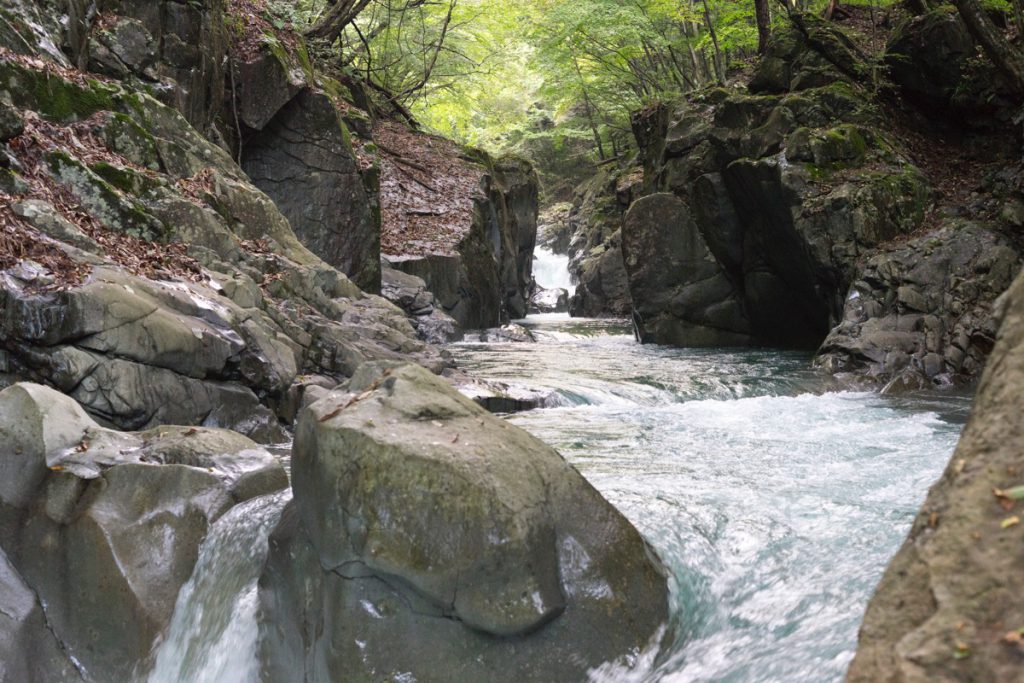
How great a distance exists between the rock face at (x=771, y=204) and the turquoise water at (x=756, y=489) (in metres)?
2.87

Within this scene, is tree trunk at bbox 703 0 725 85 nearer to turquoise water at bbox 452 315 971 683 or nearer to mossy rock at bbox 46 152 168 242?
turquoise water at bbox 452 315 971 683

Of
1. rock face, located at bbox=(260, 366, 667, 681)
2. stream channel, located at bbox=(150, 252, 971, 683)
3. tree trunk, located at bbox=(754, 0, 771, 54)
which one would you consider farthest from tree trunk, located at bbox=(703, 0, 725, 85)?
rock face, located at bbox=(260, 366, 667, 681)

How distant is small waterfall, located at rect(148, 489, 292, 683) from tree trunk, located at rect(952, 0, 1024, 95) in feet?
39.0

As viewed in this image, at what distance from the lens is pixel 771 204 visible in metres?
14.4

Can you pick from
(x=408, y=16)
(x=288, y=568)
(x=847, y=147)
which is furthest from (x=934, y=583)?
(x=408, y=16)

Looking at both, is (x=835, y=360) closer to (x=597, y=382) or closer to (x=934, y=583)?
(x=597, y=382)

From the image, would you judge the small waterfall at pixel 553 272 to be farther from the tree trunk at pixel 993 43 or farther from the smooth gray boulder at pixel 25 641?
the smooth gray boulder at pixel 25 641

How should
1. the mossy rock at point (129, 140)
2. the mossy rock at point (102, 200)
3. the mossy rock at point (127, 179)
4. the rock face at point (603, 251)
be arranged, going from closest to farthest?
the mossy rock at point (102, 200), the mossy rock at point (127, 179), the mossy rock at point (129, 140), the rock face at point (603, 251)

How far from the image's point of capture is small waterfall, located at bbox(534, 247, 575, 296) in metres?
33.4

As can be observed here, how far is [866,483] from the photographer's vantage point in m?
5.61

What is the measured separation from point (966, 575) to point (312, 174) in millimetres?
13885

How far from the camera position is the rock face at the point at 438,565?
3498 millimetres

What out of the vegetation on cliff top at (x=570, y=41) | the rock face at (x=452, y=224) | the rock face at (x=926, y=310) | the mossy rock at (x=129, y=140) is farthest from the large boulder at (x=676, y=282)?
the mossy rock at (x=129, y=140)

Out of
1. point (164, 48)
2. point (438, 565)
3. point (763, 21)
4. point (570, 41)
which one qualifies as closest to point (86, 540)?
point (438, 565)
